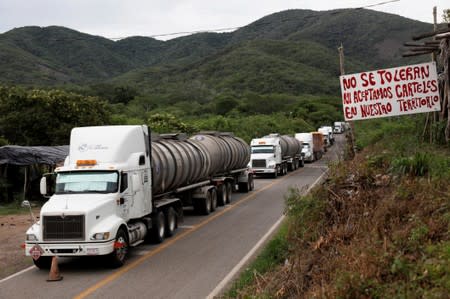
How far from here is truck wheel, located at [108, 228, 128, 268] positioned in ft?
40.0

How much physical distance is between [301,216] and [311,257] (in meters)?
1.95

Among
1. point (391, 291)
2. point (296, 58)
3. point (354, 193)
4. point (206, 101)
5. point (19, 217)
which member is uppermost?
point (296, 58)

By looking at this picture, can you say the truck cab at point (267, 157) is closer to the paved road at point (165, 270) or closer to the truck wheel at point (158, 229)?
the paved road at point (165, 270)

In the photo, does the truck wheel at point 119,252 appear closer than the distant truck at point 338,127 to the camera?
Yes

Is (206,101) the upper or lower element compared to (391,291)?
upper

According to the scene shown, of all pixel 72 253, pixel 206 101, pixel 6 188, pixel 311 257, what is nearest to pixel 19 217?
pixel 6 188

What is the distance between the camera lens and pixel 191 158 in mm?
19531

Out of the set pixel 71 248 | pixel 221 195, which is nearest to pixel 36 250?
pixel 71 248

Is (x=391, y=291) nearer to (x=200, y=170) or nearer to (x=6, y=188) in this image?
(x=200, y=170)

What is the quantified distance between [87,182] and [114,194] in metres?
0.78

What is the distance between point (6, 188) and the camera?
24953mm

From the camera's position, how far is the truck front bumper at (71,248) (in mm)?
11750

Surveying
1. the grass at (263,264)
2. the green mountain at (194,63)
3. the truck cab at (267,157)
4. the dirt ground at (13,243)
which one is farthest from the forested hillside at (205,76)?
the grass at (263,264)

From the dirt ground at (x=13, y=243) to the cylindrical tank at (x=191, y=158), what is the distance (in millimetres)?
4100
